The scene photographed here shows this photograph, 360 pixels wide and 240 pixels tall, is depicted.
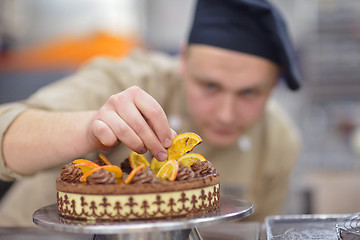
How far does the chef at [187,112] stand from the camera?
3.38 ft

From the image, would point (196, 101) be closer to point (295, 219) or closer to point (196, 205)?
point (295, 219)

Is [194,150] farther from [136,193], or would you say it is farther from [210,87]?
[136,193]

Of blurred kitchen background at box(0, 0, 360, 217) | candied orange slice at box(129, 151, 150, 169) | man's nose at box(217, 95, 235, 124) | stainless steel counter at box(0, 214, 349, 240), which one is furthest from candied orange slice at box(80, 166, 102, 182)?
blurred kitchen background at box(0, 0, 360, 217)

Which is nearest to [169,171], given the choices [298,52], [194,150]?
[194,150]

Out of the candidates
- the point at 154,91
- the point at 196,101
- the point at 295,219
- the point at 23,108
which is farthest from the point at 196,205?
the point at 154,91

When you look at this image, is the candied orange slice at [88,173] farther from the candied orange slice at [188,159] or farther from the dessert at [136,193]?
the candied orange slice at [188,159]

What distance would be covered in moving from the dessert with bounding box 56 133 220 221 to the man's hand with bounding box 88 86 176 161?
0.24 feet

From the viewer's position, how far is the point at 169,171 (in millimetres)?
938

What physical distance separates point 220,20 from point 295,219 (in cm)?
86

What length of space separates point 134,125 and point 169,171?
5.4 inches

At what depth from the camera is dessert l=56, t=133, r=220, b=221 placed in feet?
2.84

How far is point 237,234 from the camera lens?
118cm

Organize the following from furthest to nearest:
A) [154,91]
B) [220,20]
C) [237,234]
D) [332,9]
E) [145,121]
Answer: [332,9], [154,91], [220,20], [237,234], [145,121]

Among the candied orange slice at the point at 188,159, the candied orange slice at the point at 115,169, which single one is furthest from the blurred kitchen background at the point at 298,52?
the candied orange slice at the point at 115,169
